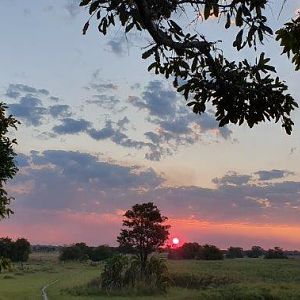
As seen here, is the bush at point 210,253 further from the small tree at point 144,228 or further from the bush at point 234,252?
the small tree at point 144,228

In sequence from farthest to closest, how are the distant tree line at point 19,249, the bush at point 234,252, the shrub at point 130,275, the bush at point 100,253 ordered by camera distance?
the bush at point 234,252
the bush at point 100,253
the distant tree line at point 19,249
the shrub at point 130,275

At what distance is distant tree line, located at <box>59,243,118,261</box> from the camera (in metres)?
120

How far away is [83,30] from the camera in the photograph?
4641 mm

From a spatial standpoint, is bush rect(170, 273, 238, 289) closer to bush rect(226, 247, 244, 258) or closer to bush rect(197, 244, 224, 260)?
bush rect(197, 244, 224, 260)

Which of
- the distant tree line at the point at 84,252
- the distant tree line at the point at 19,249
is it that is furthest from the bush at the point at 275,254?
the distant tree line at the point at 19,249

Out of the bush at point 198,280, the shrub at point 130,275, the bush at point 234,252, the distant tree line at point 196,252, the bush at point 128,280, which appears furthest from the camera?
the bush at point 234,252

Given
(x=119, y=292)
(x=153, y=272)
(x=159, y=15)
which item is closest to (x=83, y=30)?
(x=159, y=15)

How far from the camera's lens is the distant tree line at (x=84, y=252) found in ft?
392

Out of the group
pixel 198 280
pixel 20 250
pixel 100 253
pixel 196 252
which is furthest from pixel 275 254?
pixel 198 280

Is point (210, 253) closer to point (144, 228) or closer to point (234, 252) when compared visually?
point (234, 252)

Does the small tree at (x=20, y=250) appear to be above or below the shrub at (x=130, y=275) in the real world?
above

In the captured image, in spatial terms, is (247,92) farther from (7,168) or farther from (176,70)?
(7,168)

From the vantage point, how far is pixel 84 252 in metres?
125

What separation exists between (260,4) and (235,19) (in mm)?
313
